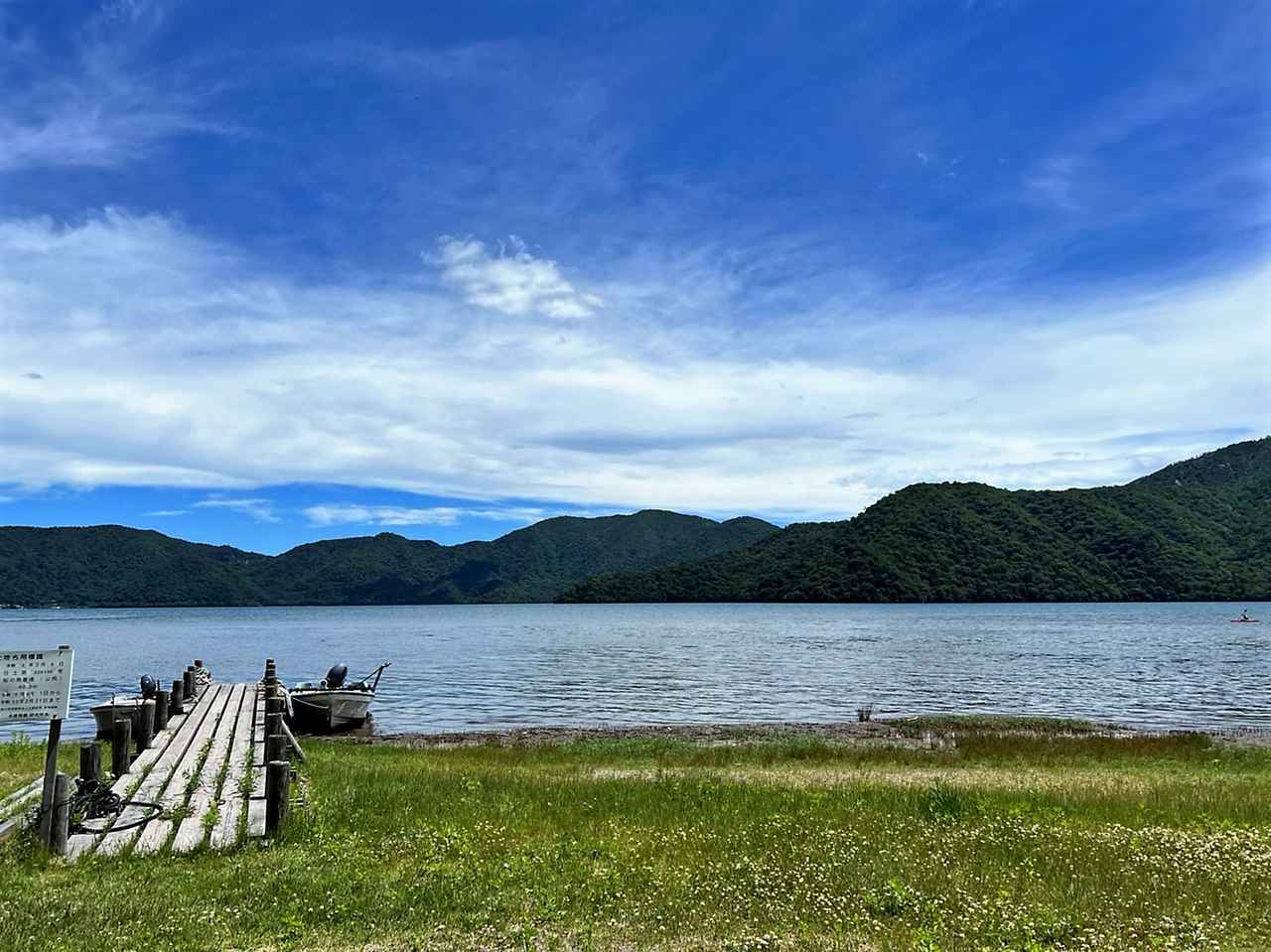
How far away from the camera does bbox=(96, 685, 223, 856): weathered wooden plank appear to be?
1195 cm

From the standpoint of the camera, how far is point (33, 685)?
11172 millimetres

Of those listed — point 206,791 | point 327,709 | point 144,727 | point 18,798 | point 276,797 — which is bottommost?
point 327,709

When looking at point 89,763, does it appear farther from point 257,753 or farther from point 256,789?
point 257,753

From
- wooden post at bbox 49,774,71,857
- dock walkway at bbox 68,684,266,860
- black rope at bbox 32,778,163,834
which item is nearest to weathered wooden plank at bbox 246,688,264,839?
dock walkway at bbox 68,684,266,860

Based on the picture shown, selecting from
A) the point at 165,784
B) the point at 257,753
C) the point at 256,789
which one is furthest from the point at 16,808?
the point at 257,753

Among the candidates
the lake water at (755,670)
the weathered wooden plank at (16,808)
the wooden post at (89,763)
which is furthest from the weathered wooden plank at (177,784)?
the lake water at (755,670)

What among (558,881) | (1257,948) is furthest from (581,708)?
(1257,948)

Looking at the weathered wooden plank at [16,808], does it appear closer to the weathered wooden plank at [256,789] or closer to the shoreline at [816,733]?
the weathered wooden plank at [256,789]

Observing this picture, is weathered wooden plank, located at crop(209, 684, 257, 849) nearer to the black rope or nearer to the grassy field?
the grassy field

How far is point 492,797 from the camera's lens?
1619cm

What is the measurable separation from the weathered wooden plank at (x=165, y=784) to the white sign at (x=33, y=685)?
184 centimetres

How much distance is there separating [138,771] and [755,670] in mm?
51698

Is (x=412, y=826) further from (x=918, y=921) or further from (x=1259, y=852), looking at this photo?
(x=1259, y=852)

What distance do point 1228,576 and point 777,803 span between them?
212538 mm
